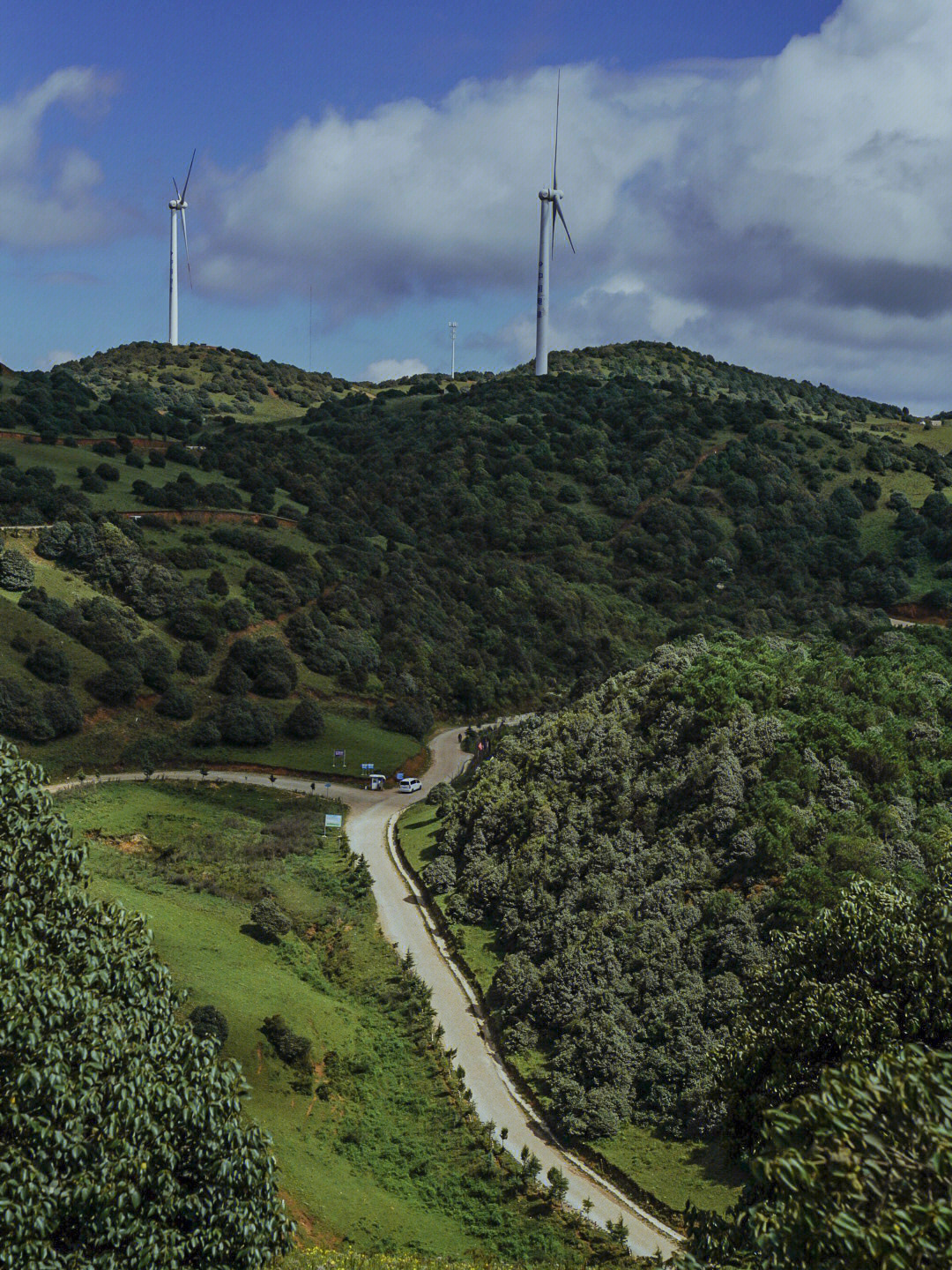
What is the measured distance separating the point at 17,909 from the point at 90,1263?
538cm

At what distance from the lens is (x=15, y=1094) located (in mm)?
17312

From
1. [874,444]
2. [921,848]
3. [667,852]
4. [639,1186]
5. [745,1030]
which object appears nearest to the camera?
[745,1030]

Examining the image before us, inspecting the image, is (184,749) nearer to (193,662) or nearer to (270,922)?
(193,662)

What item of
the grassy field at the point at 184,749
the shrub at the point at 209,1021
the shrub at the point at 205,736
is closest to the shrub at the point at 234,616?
the grassy field at the point at 184,749

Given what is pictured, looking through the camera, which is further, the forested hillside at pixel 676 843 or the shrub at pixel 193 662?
the shrub at pixel 193 662

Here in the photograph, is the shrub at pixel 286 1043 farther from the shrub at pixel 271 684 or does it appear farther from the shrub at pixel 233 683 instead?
the shrub at pixel 271 684

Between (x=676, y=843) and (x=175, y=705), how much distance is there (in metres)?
43.9

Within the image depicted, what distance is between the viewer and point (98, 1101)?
58.6ft

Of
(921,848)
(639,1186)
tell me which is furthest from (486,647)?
(639,1186)

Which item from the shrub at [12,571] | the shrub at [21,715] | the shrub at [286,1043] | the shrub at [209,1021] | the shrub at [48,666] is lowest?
the shrub at [286,1043]

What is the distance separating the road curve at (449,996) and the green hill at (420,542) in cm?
577

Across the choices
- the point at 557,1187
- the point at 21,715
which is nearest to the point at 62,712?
the point at 21,715

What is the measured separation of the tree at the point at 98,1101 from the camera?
17.1 meters

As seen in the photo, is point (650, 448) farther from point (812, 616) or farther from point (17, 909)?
point (17, 909)
